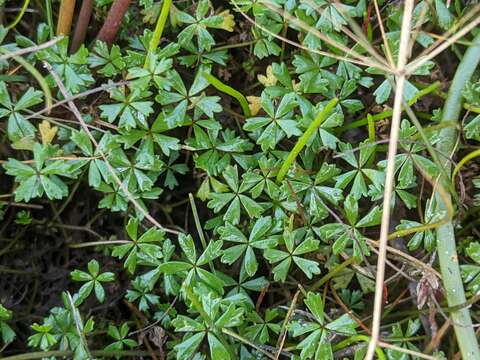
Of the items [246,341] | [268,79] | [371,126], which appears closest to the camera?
[246,341]

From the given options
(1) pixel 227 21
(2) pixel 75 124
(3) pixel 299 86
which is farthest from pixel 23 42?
(3) pixel 299 86

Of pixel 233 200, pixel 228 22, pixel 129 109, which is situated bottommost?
pixel 233 200

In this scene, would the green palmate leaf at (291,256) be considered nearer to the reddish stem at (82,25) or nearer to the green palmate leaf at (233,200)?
the green palmate leaf at (233,200)

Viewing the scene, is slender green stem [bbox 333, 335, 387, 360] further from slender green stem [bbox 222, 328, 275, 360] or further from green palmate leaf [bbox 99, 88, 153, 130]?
green palmate leaf [bbox 99, 88, 153, 130]

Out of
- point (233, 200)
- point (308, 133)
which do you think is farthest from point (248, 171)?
point (308, 133)

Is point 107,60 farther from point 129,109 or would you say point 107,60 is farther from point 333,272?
point 333,272
